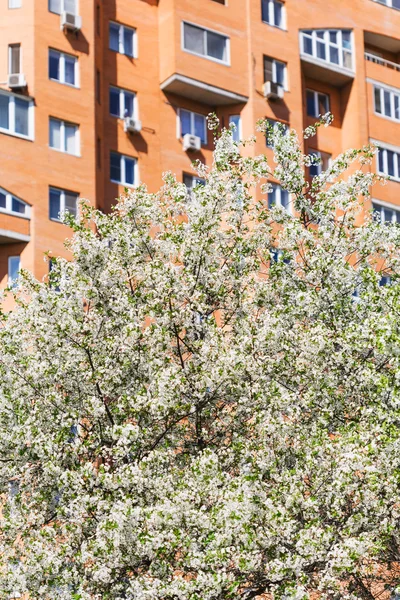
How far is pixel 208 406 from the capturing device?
21516 mm

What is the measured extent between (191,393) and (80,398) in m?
1.99

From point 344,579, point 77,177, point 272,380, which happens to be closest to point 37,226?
point 77,177

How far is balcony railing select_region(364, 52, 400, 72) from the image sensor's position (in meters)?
49.7

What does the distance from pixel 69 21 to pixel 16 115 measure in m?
4.21

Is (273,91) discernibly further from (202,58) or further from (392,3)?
(392,3)

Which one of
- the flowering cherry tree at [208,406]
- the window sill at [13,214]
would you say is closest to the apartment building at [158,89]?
the window sill at [13,214]

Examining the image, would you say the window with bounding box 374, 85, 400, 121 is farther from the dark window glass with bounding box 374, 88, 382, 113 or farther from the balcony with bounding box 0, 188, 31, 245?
the balcony with bounding box 0, 188, 31, 245

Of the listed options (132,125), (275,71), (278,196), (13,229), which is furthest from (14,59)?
(275,71)

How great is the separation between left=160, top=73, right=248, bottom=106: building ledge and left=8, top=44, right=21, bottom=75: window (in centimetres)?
595

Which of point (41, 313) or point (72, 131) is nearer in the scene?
point (41, 313)

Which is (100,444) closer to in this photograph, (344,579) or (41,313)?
(41,313)

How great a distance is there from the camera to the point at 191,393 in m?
20.8

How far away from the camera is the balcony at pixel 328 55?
156ft

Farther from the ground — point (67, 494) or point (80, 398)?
point (80, 398)
